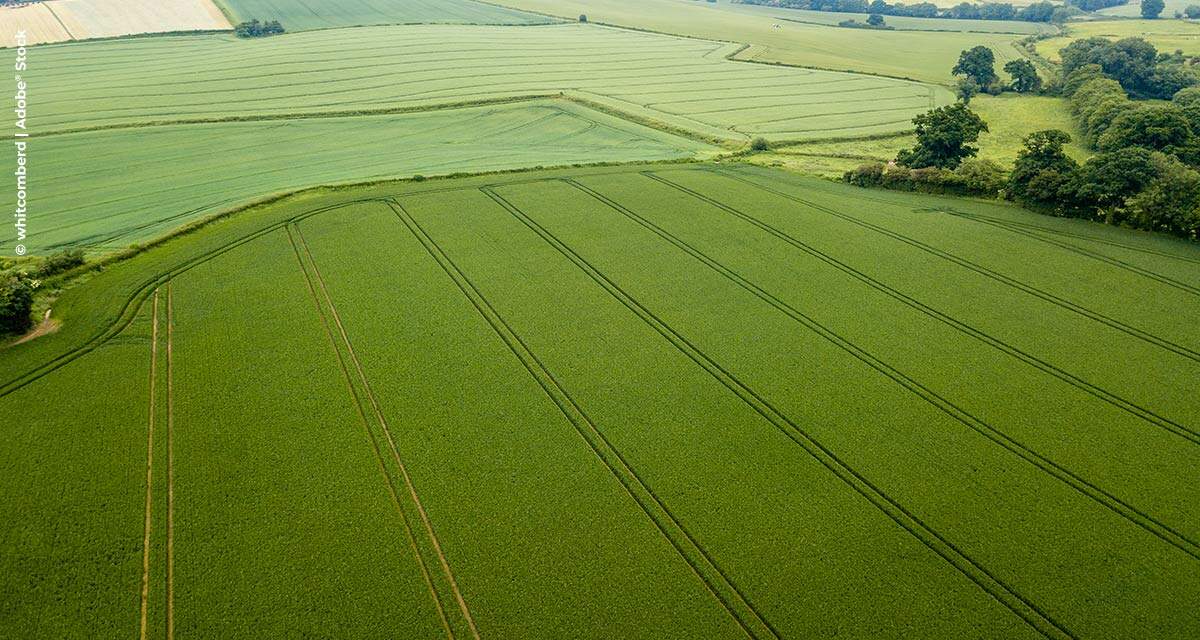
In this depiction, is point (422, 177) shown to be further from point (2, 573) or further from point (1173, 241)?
point (1173, 241)

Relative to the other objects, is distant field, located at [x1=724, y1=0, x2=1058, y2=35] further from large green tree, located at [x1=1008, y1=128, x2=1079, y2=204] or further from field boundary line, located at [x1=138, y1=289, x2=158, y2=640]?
field boundary line, located at [x1=138, y1=289, x2=158, y2=640]

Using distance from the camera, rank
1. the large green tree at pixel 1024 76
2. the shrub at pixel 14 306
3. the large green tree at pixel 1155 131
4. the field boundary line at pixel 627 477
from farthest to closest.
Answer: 1. the large green tree at pixel 1024 76
2. the large green tree at pixel 1155 131
3. the shrub at pixel 14 306
4. the field boundary line at pixel 627 477

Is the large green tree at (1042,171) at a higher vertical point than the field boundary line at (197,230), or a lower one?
lower

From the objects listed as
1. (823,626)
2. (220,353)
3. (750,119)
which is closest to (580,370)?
(823,626)

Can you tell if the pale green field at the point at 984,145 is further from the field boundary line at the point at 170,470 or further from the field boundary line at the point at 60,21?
the field boundary line at the point at 60,21

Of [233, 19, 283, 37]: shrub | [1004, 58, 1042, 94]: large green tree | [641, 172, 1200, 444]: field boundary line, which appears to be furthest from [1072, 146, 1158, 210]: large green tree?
[233, 19, 283, 37]: shrub

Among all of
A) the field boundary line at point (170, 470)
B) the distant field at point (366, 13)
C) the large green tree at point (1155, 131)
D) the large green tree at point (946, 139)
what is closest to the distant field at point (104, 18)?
the distant field at point (366, 13)
